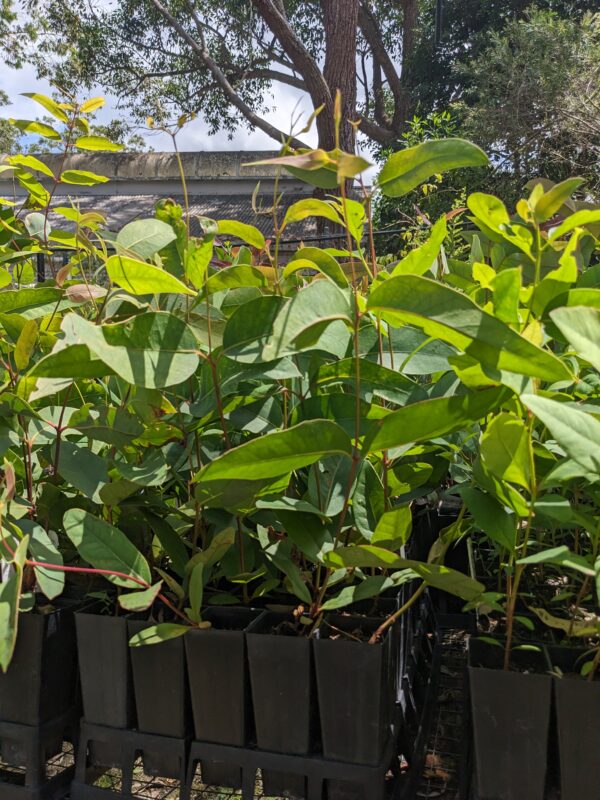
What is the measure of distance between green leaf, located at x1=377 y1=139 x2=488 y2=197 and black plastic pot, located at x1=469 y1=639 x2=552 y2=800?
35cm

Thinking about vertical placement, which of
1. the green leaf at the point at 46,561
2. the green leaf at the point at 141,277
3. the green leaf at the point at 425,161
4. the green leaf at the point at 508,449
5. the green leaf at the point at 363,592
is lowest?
the green leaf at the point at 363,592

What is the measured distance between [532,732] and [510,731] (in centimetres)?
2

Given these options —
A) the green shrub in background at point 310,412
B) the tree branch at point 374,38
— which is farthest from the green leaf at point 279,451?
the tree branch at point 374,38

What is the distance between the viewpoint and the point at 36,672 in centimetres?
62

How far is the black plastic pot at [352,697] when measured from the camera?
1.72ft

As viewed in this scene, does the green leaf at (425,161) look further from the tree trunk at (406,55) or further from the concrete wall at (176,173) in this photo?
the tree trunk at (406,55)

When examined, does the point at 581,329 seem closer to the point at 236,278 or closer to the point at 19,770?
the point at 236,278

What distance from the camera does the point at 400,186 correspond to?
1.58 ft

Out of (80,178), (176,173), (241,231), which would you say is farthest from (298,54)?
(241,231)

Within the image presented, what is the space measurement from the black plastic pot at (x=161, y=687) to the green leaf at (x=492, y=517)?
0.90 feet

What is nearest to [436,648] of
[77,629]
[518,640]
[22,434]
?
[518,640]

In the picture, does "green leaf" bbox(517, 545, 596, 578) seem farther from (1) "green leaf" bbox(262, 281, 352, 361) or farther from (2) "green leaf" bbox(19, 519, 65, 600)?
(2) "green leaf" bbox(19, 519, 65, 600)

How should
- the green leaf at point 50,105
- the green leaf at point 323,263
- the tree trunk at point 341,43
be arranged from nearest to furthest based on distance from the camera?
the green leaf at point 323,263
the green leaf at point 50,105
the tree trunk at point 341,43

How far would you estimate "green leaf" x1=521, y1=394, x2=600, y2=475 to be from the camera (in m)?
0.34
